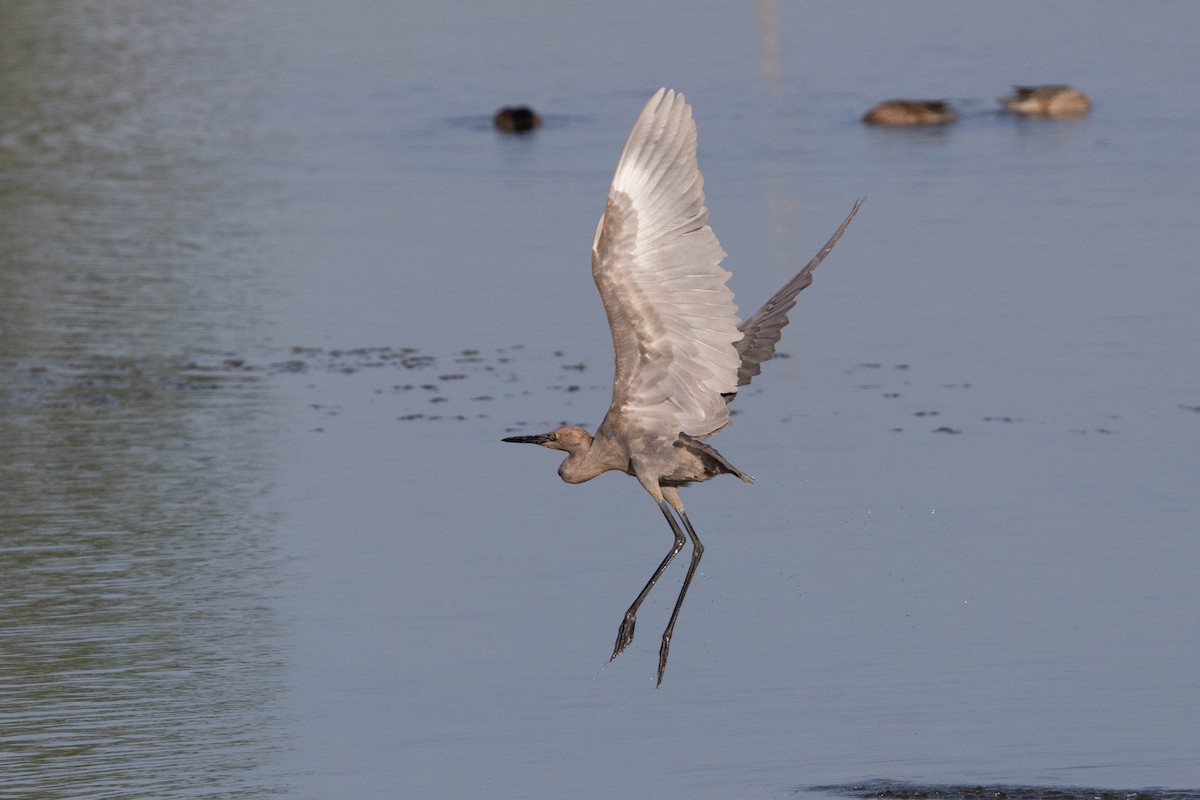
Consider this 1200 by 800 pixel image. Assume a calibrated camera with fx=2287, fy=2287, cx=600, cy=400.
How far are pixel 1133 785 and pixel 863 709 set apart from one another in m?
1.01

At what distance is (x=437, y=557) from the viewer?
909 cm

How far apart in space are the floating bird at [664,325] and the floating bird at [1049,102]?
15914mm

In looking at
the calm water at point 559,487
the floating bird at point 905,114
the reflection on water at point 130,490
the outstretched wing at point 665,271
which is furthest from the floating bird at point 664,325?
the floating bird at point 905,114

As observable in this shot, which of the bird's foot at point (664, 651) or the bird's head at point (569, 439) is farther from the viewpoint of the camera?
the bird's head at point (569, 439)

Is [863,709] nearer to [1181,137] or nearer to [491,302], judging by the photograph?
[491,302]

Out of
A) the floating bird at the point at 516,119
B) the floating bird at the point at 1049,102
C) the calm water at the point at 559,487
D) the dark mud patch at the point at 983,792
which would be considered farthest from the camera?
the floating bird at the point at 1049,102

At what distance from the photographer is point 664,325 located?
6852 millimetres

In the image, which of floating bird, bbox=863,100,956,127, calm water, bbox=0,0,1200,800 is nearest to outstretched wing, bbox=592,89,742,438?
calm water, bbox=0,0,1200,800

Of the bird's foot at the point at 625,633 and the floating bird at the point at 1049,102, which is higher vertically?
the bird's foot at the point at 625,633

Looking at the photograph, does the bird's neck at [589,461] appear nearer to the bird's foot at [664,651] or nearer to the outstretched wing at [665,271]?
the outstretched wing at [665,271]

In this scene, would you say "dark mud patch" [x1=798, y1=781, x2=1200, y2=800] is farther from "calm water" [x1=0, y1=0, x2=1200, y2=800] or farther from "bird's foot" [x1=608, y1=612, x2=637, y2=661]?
"bird's foot" [x1=608, y1=612, x2=637, y2=661]

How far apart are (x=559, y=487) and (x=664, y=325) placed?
11.6ft

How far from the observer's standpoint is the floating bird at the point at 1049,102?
23.1 metres

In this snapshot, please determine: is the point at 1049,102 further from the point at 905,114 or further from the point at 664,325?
the point at 664,325
